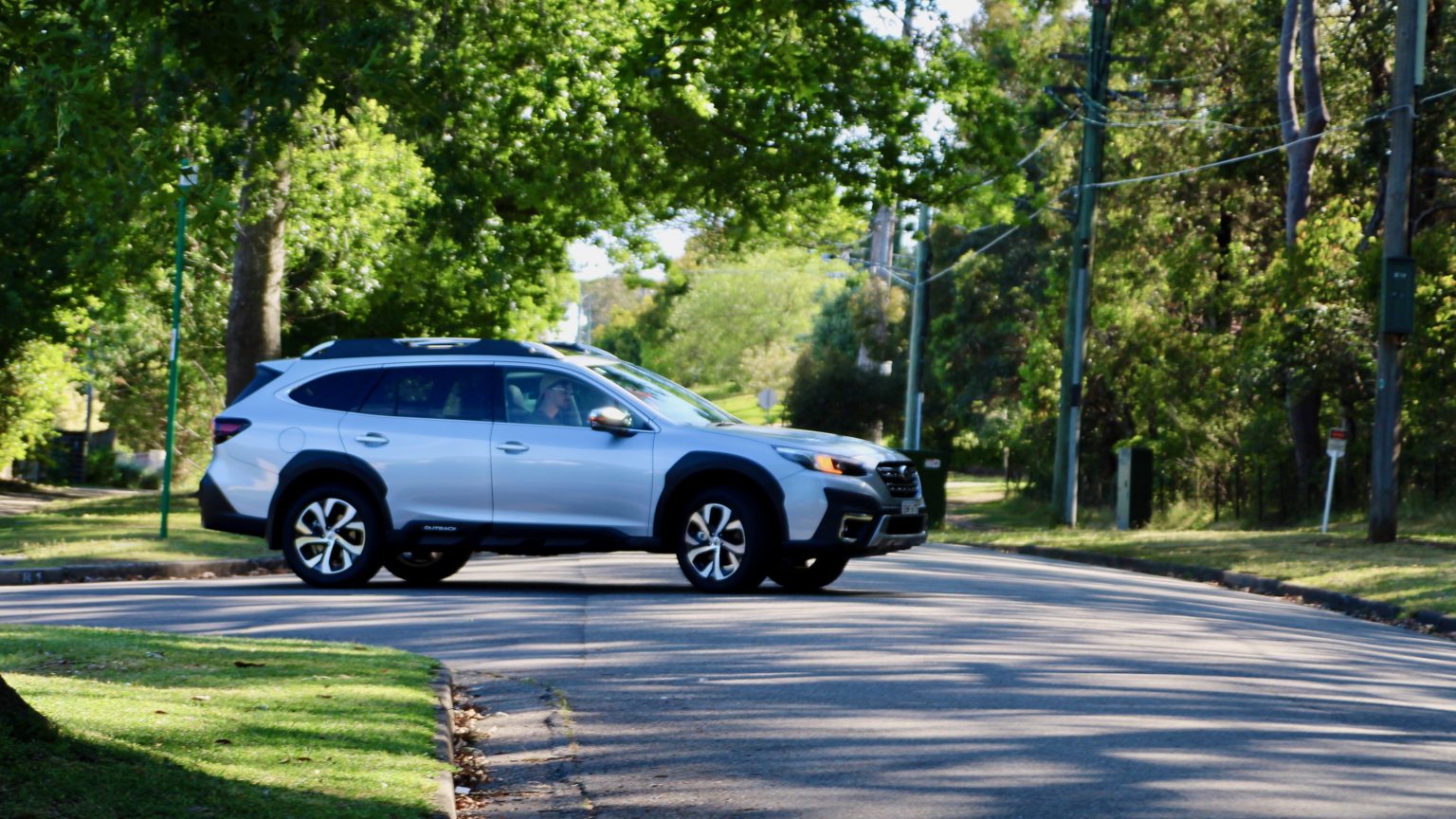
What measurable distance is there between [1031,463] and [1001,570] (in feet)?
88.1

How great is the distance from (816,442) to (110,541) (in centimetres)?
954

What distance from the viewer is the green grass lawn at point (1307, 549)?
717 inches

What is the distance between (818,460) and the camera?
560 inches

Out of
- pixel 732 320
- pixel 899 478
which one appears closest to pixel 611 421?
pixel 899 478

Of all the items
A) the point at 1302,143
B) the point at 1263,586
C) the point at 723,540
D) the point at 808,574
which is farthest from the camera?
the point at 1302,143

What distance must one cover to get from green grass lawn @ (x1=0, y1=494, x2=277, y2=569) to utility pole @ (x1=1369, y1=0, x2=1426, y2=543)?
13849 millimetres

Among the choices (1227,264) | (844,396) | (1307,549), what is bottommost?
(1307,549)

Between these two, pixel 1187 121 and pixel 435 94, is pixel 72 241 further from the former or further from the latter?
pixel 1187 121

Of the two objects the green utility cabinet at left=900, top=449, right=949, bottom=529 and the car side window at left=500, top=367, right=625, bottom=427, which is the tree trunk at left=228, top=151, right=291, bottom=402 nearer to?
the green utility cabinet at left=900, top=449, right=949, bottom=529

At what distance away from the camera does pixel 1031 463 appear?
152ft

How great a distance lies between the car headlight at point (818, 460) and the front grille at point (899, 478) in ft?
0.99

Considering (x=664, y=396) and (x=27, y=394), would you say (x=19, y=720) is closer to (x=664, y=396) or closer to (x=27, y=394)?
(x=664, y=396)

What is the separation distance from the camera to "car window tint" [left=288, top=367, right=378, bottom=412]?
1562 centimetres

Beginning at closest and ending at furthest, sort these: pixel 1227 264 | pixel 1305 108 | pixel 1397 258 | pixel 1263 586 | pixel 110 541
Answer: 1. pixel 1263 586
2. pixel 110 541
3. pixel 1397 258
4. pixel 1305 108
5. pixel 1227 264
